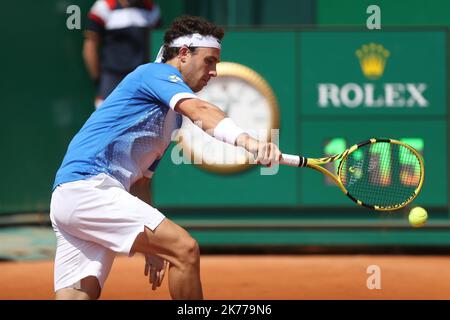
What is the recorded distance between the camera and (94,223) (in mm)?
4465

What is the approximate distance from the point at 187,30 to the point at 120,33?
4.75 metres

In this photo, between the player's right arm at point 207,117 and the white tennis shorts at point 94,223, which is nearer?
the player's right arm at point 207,117

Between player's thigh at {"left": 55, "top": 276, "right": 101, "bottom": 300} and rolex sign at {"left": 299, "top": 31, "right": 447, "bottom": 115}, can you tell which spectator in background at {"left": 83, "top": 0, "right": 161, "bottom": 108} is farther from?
player's thigh at {"left": 55, "top": 276, "right": 101, "bottom": 300}

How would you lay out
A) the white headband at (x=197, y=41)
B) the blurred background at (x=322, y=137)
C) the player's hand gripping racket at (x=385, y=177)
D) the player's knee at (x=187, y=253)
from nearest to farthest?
the player's knee at (x=187, y=253)
the white headband at (x=197, y=41)
the player's hand gripping racket at (x=385, y=177)
the blurred background at (x=322, y=137)

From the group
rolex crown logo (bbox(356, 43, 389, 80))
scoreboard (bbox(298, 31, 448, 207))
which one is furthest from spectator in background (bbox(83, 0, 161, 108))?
rolex crown logo (bbox(356, 43, 389, 80))

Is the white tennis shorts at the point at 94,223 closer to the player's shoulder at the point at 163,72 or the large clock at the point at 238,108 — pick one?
the player's shoulder at the point at 163,72

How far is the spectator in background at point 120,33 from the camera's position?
9.34m

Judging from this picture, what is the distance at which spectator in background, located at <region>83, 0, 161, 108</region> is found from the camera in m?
9.34

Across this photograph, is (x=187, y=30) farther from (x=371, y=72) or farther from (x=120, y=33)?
(x=120, y=33)

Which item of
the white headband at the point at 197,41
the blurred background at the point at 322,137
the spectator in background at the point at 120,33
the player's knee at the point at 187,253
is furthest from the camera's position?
the spectator in background at the point at 120,33

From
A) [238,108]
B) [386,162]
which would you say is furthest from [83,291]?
[238,108]

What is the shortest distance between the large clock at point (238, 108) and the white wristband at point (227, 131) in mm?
4724

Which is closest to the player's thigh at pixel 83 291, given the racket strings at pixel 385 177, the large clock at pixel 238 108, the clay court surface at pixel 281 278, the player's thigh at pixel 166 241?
the player's thigh at pixel 166 241
